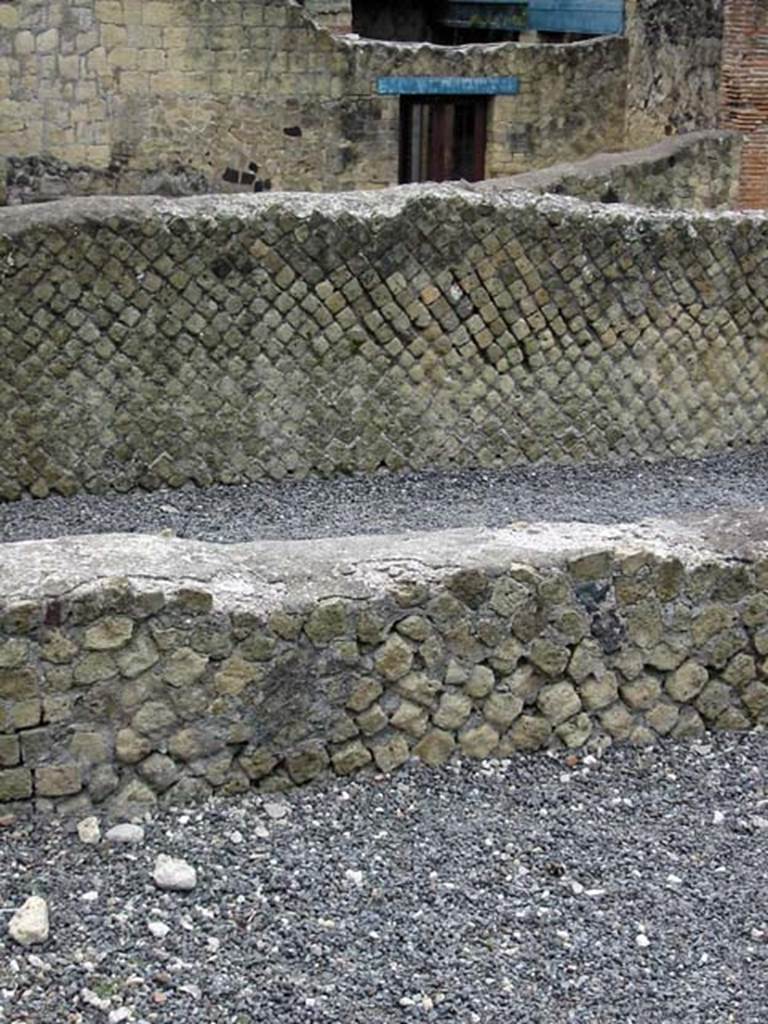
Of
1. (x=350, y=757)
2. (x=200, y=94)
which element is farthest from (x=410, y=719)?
(x=200, y=94)

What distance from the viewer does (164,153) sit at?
1363cm

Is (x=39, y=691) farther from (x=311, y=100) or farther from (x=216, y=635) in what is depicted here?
(x=311, y=100)

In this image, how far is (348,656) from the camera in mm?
4285

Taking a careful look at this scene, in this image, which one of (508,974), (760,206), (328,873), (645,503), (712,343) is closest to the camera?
(508,974)

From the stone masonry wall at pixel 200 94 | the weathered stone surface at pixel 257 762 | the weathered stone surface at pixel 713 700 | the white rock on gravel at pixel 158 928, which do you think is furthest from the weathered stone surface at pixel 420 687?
the stone masonry wall at pixel 200 94

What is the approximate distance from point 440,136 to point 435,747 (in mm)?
10816

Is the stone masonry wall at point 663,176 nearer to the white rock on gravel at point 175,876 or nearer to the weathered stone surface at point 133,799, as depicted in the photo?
the weathered stone surface at point 133,799

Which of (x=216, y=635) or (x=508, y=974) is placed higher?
(x=216, y=635)

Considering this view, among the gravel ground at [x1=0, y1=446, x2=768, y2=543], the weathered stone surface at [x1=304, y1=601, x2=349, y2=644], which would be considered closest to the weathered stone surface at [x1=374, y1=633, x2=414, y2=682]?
the weathered stone surface at [x1=304, y1=601, x2=349, y2=644]

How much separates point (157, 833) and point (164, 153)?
10.4m

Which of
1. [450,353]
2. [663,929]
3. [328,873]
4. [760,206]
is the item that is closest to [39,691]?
[328,873]

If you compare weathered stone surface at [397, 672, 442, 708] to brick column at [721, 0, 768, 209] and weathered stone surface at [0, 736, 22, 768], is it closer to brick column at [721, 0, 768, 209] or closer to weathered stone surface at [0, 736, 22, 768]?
weathered stone surface at [0, 736, 22, 768]

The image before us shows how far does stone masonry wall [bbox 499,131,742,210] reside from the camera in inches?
427

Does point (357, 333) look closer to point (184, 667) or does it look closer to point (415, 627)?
point (415, 627)
